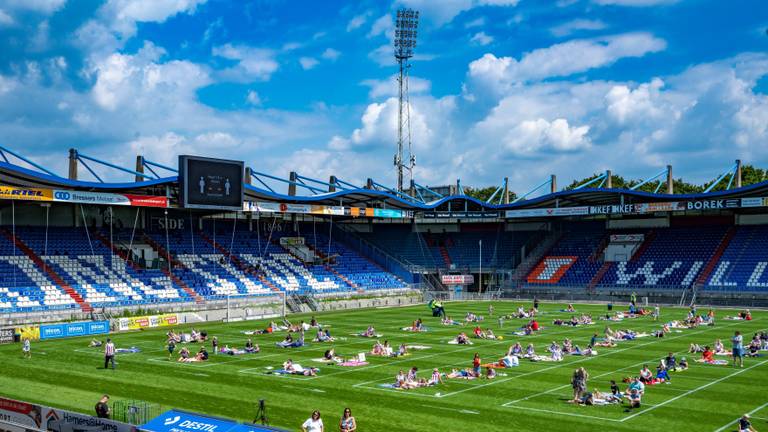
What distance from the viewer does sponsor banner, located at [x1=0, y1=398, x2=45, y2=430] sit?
2248 centimetres

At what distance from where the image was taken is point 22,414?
23.0 metres

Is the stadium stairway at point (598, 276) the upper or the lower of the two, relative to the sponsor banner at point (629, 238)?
lower

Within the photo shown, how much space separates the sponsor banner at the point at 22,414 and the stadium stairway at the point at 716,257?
6025 cm

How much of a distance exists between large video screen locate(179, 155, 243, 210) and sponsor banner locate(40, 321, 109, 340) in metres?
12.9

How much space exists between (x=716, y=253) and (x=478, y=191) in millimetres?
72088

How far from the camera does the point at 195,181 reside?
5944cm

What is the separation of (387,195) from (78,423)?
55.8 meters

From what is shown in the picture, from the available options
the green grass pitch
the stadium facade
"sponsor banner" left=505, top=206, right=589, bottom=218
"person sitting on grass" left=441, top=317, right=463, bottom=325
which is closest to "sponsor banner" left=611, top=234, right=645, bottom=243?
the stadium facade

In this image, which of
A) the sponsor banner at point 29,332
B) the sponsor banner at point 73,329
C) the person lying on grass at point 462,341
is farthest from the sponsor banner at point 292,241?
the person lying on grass at point 462,341

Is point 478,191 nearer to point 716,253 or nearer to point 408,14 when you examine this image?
point 408,14

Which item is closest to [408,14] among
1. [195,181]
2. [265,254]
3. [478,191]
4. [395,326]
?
[265,254]

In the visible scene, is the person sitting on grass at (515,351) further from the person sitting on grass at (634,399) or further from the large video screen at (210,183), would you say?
the large video screen at (210,183)

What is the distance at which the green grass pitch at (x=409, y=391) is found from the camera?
2478 centimetres

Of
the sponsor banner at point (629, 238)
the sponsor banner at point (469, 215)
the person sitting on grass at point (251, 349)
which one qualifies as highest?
the sponsor banner at point (469, 215)
